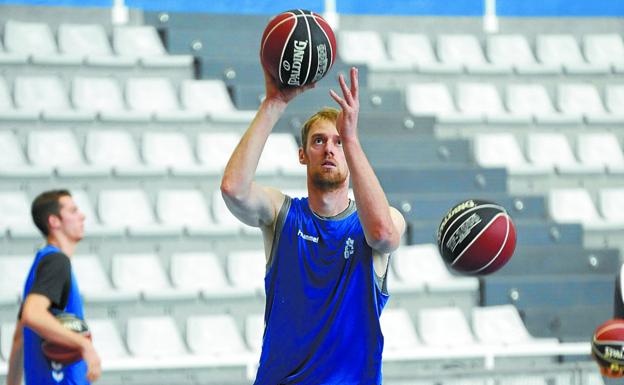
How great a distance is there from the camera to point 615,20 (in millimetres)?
13602

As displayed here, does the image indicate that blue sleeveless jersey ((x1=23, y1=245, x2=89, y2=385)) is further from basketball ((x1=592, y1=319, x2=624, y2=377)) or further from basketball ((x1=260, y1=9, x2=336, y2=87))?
basketball ((x1=592, y1=319, x2=624, y2=377))

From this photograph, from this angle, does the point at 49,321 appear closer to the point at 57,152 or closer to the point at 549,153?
the point at 57,152

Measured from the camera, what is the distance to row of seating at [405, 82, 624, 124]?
38.4 feet

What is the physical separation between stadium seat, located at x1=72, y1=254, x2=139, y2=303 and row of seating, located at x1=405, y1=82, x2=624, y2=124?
3.90m

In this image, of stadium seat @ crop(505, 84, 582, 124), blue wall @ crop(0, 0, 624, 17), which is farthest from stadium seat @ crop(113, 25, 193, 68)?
stadium seat @ crop(505, 84, 582, 124)

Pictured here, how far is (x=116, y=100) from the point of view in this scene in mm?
10586

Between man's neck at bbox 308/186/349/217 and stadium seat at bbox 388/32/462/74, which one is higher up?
stadium seat at bbox 388/32/462/74

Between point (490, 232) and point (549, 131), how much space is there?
682 cm

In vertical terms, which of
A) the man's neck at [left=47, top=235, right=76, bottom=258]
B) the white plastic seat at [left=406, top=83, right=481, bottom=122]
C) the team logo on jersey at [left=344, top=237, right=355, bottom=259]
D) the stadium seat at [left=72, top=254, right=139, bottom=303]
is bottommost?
the stadium seat at [left=72, top=254, right=139, bottom=303]

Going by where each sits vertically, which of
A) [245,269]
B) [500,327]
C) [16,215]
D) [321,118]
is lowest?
[500,327]

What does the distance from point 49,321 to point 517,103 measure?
7556mm

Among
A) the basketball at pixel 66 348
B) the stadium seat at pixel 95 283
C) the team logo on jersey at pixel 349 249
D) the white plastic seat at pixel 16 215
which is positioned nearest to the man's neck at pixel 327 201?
the team logo on jersey at pixel 349 249

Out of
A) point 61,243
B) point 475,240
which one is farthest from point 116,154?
point 475,240

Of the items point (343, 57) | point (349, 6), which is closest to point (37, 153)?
point (343, 57)
